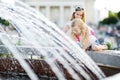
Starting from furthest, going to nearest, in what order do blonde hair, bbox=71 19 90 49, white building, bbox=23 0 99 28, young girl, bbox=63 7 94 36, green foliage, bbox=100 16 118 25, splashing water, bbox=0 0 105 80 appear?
white building, bbox=23 0 99 28, green foliage, bbox=100 16 118 25, young girl, bbox=63 7 94 36, blonde hair, bbox=71 19 90 49, splashing water, bbox=0 0 105 80

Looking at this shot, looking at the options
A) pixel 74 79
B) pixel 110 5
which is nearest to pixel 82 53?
pixel 74 79

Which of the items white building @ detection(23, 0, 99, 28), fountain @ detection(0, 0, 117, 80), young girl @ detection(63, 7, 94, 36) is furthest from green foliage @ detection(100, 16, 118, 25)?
fountain @ detection(0, 0, 117, 80)

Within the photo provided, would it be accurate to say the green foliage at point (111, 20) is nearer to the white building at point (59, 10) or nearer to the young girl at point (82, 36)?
the white building at point (59, 10)

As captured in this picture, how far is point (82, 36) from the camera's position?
5980mm

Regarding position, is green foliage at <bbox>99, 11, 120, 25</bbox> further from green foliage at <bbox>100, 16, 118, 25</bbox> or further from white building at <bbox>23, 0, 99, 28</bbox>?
white building at <bbox>23, 0, 99, 28</bbox>

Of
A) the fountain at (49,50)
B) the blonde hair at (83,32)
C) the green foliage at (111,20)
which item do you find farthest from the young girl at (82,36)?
the green foliage at (111,20)

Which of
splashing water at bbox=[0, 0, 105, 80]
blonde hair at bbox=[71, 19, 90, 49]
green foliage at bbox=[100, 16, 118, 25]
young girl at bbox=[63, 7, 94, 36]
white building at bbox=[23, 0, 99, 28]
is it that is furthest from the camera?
white building at bbox=[23, 0, 99, 28]

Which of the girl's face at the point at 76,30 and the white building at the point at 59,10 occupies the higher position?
the girl's face at the point at 76,30

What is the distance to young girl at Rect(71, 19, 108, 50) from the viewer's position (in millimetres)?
5859

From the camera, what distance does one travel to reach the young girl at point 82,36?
5859 mm

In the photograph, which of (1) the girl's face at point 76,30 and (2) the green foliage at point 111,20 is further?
(2) the green foliage at point 111,20

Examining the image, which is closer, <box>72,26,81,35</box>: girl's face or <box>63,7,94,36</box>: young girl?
<box>72,26,81,35</box>: girl's face

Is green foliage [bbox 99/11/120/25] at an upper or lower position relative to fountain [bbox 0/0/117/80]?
lower

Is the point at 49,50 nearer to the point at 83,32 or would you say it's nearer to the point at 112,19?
the point at 83,32
